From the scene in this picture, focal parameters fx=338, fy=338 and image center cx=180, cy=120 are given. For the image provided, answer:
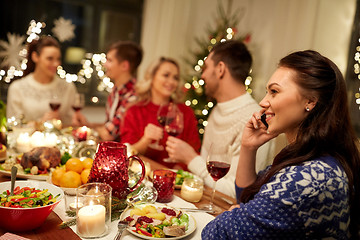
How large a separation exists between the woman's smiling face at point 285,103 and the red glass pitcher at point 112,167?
49 cm

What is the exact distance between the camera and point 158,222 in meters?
1.12

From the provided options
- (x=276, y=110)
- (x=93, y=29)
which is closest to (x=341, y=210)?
A: (x=276, y=110)

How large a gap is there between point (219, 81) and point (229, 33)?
231 centimetres

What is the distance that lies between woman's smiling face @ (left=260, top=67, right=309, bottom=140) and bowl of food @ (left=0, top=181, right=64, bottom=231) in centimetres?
77

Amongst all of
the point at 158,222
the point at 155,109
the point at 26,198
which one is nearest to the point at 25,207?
the point at 26,198

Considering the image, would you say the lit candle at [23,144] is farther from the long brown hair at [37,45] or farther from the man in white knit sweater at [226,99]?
the long brown hair at [37,45]

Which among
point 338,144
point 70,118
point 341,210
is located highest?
point 338,144

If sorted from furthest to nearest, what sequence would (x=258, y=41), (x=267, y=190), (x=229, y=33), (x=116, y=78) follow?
(x=258, y=41) → (x=229, y=33) → (x=116, y=78) → (x=267, y=190)

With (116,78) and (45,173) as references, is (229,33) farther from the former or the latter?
(45,173)

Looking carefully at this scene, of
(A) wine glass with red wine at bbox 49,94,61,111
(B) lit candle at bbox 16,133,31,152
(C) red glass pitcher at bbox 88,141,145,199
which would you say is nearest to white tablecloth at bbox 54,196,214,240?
(C) red glass pitcher at bbox 88,141,145,199

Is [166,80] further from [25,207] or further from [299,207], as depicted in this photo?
[299,207]

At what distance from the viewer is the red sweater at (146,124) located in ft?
8.85

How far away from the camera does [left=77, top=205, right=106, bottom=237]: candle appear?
3.37 ft

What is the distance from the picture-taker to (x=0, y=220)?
3.35 feet
